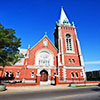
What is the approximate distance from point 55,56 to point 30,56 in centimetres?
856

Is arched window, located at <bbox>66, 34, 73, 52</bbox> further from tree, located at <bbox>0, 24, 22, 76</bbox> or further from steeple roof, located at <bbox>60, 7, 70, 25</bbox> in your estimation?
tree, located at <bbox>0, 24, 22, 76</bbox>

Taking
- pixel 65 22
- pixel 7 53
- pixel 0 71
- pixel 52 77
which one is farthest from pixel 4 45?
pixel 65 22

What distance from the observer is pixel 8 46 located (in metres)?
15.9

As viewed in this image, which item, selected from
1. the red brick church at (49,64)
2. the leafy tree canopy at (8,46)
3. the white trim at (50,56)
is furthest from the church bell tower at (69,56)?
the leafy tree canopy at (8,46)

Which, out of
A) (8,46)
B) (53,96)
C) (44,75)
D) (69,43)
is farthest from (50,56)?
(53,96)

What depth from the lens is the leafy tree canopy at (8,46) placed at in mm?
14632

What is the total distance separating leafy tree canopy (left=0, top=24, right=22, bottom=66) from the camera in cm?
1463

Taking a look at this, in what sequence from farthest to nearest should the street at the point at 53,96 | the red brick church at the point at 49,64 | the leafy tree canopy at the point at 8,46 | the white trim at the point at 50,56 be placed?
the white trim at the point at 50,56
the red brick church at the point at 49,64
the leafy tree canopy at the point at 8,46
the street at the point at 53,96

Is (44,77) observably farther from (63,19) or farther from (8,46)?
(63,19)

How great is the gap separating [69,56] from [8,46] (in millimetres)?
19887

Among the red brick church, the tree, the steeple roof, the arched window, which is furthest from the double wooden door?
the steeple roof

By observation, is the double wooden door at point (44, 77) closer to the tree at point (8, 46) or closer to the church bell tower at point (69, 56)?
the church bell tower at point (69, 56)

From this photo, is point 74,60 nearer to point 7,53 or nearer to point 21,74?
point 21,74

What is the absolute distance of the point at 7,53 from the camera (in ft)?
51.1
